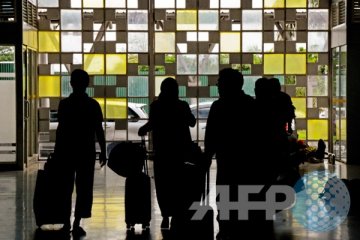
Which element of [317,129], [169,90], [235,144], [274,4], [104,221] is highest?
[274,4]

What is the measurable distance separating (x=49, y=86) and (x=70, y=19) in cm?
156

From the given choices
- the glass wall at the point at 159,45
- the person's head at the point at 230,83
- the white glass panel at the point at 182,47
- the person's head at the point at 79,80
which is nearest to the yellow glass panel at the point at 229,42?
the glass wall at the point at 159,45

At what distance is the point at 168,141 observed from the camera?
404 inches

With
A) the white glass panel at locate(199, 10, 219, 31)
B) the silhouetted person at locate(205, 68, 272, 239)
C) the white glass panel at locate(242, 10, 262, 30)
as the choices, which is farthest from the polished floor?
the white glass panel at locate(242, 10, 262, 30)

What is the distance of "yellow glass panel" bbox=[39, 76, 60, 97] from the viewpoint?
2061 centimetres

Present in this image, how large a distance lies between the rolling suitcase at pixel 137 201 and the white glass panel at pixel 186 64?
1057 cm

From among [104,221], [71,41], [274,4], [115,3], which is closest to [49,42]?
[71,41]

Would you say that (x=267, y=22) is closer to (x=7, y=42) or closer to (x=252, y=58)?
(x=252, y=58)

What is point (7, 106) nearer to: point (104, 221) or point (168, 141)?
point (104, 221)

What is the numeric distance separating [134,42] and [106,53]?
0.67m

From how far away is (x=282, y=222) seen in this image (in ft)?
35.7

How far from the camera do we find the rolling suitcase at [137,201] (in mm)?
10203

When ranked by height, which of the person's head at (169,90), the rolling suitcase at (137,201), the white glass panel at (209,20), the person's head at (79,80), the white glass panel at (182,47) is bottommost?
the rolling suitcase at (137,201)

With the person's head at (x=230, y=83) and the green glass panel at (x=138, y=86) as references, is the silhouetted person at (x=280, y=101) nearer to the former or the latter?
the person's head at (x=230, y=83)
